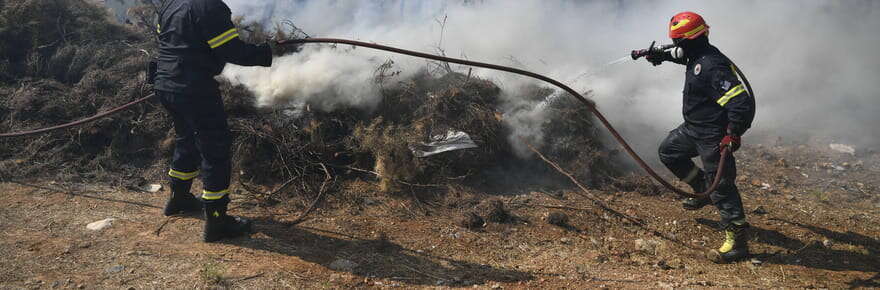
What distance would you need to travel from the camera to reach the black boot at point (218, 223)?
3259 mm

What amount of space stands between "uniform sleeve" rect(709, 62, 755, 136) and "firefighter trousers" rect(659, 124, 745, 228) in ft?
0.79

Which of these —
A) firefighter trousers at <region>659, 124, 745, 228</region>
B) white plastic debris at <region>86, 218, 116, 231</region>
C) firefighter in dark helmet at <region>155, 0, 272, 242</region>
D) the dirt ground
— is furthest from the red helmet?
white plastic debris at <region>86, 218, 116, 231</region>

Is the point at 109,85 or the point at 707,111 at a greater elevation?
the point at 707,111

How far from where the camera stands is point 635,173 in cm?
520

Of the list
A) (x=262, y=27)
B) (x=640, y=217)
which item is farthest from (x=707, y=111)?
(x=262, y=27)

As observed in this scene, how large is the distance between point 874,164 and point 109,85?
938cm

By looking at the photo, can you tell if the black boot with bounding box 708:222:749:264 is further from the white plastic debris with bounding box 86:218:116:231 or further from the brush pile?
the white plastic debris with bounding box 86:218:116:231

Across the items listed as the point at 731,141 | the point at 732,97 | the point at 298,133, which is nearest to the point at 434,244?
the point at 298,133

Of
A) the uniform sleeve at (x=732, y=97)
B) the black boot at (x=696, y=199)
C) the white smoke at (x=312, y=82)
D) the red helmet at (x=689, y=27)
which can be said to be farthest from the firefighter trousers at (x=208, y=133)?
the black boot at (x=696, y=199)

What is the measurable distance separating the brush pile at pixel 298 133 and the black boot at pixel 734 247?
4.72ft

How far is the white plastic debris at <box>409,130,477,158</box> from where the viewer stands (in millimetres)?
4531

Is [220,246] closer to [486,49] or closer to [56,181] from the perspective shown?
[56,181]

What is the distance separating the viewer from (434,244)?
3.54 m

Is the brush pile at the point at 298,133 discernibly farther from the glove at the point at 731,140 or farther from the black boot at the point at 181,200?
the glove at the point at 731,140
